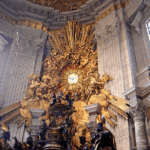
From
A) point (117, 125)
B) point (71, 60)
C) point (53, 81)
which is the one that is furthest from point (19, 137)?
point (71, 60)

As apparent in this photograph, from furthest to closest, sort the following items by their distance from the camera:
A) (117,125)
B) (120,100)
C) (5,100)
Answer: (5,100), (120,100), (117,125)

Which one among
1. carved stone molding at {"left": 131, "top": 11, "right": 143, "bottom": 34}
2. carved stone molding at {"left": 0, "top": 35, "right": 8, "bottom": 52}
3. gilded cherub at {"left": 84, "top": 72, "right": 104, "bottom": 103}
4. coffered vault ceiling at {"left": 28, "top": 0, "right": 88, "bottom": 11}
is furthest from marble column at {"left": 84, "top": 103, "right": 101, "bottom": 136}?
coffered vault ceiling at {"left": 28, "top": 0, "right": 88, "bottom": 11}

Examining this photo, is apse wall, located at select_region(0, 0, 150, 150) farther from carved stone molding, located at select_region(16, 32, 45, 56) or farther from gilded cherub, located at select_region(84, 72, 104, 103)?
gilded cherub, located at select_region(84, 72, 104, 103)

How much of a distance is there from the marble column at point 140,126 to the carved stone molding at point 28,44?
24.6 feet

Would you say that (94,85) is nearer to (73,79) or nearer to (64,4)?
(73,79)

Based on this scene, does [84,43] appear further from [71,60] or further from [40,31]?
[40,31]

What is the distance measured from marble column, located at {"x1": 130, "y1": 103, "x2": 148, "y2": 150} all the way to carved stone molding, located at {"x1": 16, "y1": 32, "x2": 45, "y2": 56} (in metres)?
7.48

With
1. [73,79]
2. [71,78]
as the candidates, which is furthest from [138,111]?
[71,78]

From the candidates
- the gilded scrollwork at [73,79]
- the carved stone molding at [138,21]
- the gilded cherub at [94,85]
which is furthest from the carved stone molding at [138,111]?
the carved stone molding at [138,21]

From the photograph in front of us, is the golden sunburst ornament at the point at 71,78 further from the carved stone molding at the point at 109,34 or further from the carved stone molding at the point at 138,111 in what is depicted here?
the carved stone molding at the point at 138,111

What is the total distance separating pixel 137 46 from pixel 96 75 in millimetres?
2614

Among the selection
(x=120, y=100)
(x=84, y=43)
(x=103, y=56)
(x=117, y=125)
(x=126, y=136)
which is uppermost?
(x=84, y=43)

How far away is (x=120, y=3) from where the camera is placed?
35.2 ft

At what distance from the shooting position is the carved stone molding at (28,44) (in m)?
11.3
